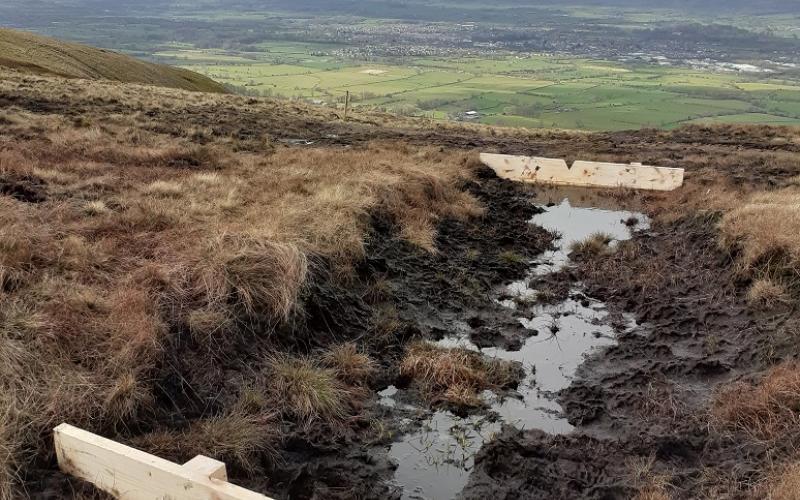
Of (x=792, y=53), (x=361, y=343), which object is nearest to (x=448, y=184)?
(x=361, y=343)

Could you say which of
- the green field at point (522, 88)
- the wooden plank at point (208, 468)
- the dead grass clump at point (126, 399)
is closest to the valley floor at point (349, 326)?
the dead grass clump at point (126, 399)

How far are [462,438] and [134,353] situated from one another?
3.69 metres

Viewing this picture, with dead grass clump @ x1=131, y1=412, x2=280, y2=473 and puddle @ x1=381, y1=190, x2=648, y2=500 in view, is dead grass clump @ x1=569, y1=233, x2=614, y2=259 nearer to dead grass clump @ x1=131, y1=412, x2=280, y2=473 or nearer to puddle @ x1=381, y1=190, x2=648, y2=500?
puddle @ x1=381, y1=190, x2=648, y2=500

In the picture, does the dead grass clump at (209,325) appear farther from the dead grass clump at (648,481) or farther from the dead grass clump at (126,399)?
the dead grass clump at (648,481)

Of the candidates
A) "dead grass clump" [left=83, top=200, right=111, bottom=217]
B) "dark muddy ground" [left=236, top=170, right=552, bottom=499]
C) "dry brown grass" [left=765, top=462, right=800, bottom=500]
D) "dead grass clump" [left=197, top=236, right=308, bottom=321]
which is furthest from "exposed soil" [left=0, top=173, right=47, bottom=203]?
"dry brown grass" [left=765, top=462, right=800, bottom=500]

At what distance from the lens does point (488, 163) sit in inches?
788

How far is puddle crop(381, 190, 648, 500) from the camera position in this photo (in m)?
7.11

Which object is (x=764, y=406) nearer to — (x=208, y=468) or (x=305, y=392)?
(x=305, y=392)

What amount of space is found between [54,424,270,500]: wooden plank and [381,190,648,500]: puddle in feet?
7.48

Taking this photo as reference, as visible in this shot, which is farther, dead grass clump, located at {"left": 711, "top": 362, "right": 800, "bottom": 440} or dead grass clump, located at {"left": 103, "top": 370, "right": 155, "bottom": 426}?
dead grass clump, located at {"left": 711, "top": 362, "right": 800, "bottom": 440}

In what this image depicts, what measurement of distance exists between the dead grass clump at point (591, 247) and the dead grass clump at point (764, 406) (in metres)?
6.06

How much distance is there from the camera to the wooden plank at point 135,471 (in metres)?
5.15

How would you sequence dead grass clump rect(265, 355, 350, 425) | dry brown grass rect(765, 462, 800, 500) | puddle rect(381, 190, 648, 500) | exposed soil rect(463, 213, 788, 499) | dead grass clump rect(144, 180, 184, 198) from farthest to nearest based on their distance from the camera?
dead grass clump rect(144, 180, 184, 198) < dead grass clump rect(265, 355, 350, 425) < puddle rect(381, 190, 648, 500) < exposed soil rect(463, 213, 788, 499) < dry brown grass rect(765, 462, 800, 500)

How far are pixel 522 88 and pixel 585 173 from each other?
79.0 metres
